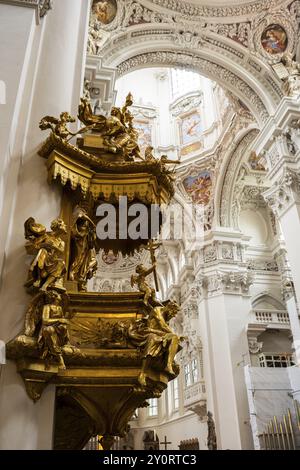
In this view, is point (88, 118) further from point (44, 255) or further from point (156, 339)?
point (156, 339)

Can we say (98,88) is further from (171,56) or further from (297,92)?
(297,92)

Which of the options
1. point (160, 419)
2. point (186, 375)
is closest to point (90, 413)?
point (186, 375)

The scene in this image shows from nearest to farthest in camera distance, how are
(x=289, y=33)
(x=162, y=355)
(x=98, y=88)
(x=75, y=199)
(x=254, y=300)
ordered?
(x=162, y=355)
(x=75, y=199)
(x=98, y=88)
(x=289, y=33)
(x=254, y=300)

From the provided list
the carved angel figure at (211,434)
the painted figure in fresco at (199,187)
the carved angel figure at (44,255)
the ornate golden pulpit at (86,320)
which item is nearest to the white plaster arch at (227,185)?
the painted figure in fresco at (199,187)

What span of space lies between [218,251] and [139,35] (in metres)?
7.61

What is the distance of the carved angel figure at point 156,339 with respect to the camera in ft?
10.4

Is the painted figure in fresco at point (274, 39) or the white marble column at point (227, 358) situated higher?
the painted figure in fresco at point (274, 39)

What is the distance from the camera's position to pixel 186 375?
633 inches

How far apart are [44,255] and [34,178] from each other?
3.31 ft

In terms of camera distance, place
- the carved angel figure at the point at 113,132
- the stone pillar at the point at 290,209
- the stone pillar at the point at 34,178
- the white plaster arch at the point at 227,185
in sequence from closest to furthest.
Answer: the stone pillar at the point at 34,178
the carved angel figure at the point at 113,132
the stone pillar at the point at 290,209
the white plaster arch at the point at 227,185

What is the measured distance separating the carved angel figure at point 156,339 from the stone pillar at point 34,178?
2.41 ft

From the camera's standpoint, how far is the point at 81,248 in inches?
158

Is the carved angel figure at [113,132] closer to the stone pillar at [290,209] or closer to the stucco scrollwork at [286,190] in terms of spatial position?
the stone pillar at [290,209]

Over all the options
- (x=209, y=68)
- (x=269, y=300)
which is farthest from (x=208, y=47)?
(x=269, y=300)
